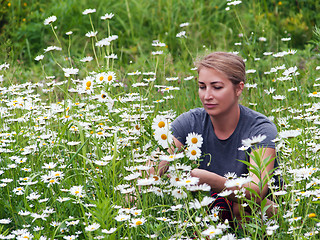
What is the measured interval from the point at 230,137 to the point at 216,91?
1.17 feet

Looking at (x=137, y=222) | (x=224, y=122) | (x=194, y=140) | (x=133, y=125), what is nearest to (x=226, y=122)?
(x=224, y=122)

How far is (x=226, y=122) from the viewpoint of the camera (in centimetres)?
316

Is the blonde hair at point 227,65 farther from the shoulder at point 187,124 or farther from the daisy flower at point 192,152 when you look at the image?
the daisy flower at point 192,152

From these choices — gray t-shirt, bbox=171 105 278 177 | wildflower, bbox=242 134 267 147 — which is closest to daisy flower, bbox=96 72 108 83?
gray t-shirt, bbox=171 105 278 177

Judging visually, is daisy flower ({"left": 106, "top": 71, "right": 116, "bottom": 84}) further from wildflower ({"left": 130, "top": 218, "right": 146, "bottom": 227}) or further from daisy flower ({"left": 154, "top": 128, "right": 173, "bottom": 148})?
wildflower ({"left": 130, "top": 218, "right": 146, "bottom": 227})

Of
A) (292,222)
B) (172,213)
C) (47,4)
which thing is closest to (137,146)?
(172,213)

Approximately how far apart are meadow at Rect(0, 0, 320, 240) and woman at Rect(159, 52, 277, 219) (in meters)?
0.16

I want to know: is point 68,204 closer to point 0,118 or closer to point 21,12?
point 0,118

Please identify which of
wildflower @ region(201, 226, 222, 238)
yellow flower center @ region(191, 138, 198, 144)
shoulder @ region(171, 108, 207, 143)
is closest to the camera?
wildflower @ region(201, 226, 222, 238)

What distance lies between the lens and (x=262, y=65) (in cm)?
561

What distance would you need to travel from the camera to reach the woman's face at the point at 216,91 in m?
2.99

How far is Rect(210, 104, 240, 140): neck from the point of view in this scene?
3.14 metres

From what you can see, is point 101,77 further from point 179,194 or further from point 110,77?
point 179,194

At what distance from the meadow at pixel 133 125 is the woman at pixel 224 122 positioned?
0.51 ft
